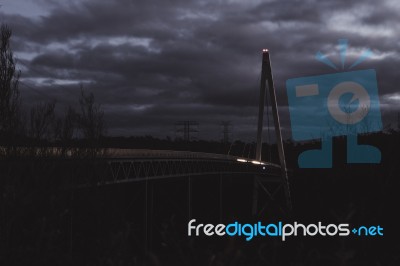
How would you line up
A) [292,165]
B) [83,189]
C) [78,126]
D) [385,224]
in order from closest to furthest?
[83,189] < [78,126] < [385,224] < [292,165]

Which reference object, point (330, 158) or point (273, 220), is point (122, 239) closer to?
point (330, 158)

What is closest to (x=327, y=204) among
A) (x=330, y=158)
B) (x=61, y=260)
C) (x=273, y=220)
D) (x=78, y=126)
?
(x=330, y=158)

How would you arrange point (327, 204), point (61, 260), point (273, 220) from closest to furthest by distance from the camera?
point (61, 260) → point (327, 204) → point (273, 220)

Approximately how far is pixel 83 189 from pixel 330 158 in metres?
42.2

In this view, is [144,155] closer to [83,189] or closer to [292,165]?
[83,189]

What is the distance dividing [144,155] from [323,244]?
19.2 meters

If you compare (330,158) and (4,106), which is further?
(330,158)

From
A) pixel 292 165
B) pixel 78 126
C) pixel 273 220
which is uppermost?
pixel 78 126

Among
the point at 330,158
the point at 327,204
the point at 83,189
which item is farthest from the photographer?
the point at 330,158

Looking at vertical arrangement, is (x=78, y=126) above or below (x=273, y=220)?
above

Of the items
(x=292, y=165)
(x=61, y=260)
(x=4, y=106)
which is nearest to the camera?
(x=61, y=260)

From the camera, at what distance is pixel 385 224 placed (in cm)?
4509

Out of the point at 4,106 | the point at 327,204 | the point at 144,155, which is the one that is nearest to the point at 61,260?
the point at 4,106

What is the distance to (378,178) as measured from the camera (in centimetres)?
4838
